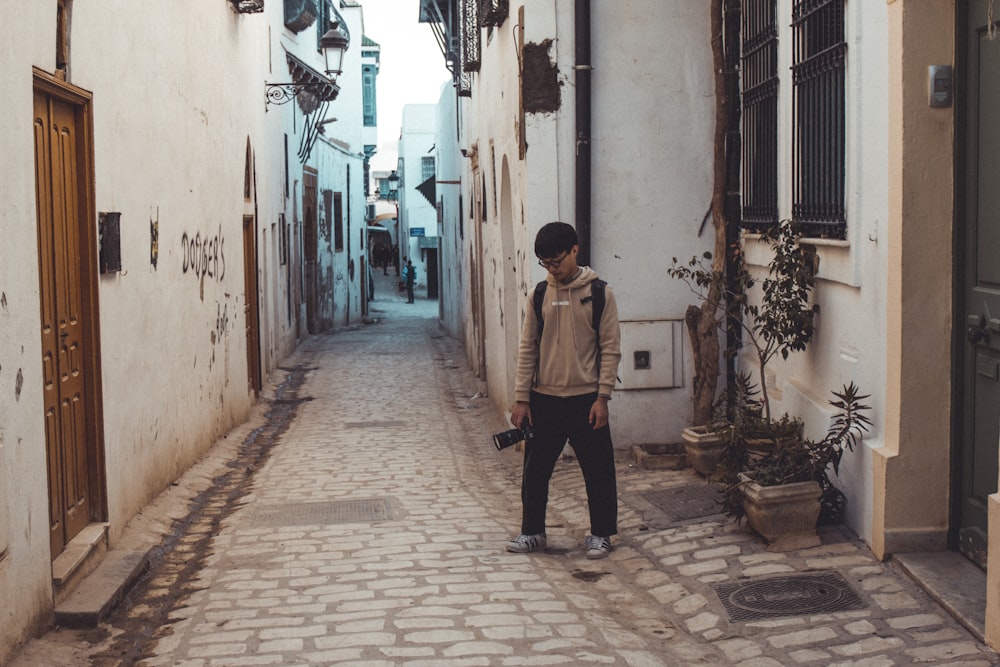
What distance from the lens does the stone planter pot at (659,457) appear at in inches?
350

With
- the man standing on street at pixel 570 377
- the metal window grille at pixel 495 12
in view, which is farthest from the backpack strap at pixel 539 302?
→ the metal window grille at pixel 495 12

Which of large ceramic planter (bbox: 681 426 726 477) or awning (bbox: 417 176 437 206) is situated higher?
awning (bbox: 417 176 437 206)

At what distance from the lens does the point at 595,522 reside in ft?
22.1

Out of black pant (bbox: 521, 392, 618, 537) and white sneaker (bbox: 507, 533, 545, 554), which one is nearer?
black pant (bbox: 521, 392, 618, 537)

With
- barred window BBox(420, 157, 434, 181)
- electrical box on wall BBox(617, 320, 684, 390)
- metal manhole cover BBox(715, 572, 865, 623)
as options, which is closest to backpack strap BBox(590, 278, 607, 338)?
metal manhole cover BBox(715, 572, 865, 623)

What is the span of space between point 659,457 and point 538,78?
10.4ft

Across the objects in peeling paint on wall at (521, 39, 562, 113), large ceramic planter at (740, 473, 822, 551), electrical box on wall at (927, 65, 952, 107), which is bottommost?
large ceramic planter at (740, 473, 822, 551)

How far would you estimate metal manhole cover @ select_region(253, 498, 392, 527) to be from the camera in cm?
805

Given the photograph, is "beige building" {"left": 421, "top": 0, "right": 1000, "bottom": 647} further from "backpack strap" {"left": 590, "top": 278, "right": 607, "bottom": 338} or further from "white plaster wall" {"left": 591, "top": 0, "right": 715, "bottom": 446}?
"backpack strap" {"left": 590, "top": 278, "right": 607, "bottom": 338}

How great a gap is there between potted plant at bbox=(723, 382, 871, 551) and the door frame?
3.61 metres

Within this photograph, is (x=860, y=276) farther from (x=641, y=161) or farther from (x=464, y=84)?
(x=464, y=84)

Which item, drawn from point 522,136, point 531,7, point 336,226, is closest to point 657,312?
point 522,136

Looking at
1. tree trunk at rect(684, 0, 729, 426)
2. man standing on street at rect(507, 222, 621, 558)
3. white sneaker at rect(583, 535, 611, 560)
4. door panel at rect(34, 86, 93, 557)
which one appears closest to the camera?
door panel at rect(34, 86, 93, 557)

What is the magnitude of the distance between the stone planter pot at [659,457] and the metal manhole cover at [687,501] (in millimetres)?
763
